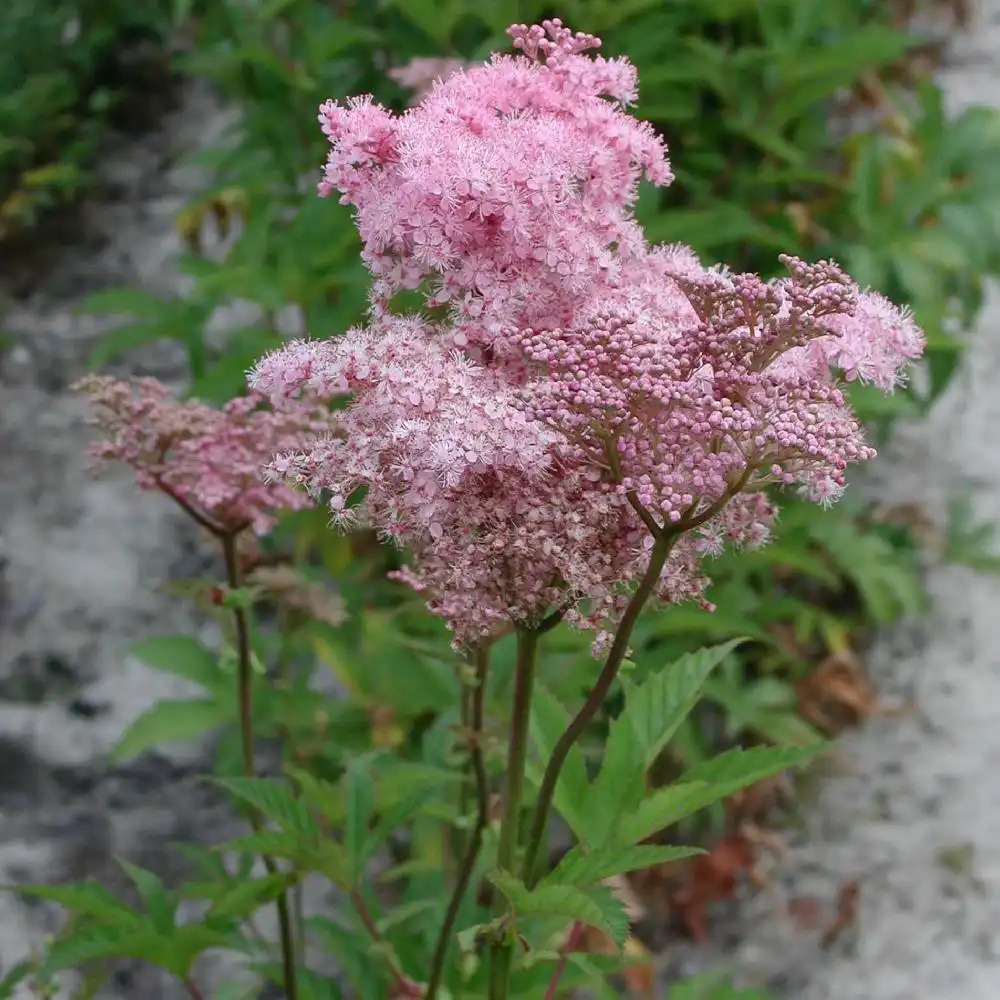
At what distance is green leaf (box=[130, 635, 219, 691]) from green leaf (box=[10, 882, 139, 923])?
44cm

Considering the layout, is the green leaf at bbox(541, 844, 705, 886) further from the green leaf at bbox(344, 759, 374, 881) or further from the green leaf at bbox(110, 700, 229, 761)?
the green leaf at bbox(110, 700, 229, 761)

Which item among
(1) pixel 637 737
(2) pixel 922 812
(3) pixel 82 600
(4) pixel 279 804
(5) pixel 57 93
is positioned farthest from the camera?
(5) pixel 57 93

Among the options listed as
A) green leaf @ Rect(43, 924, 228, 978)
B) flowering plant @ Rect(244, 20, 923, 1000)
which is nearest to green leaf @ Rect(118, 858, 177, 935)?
green leaf @ Rect(43, 924, 228, 978)

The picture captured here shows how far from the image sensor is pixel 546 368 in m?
1.06

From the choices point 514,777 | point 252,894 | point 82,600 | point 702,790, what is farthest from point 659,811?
point 82,600

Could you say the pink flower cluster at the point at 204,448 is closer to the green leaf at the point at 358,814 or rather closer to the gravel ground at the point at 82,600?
the green leaf at the point at 358,814

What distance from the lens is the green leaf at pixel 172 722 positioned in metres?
2.22

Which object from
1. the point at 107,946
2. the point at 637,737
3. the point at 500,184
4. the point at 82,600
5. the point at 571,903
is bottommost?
the point at 107,946

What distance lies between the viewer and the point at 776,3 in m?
2.89

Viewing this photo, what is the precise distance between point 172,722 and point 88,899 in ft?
1.99

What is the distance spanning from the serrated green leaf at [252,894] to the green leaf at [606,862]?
470mm

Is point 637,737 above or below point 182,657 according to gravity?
below

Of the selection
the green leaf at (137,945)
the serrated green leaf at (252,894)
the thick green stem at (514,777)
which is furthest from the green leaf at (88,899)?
the thick green stem at (514,777)

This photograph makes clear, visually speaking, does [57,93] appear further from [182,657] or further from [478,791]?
[478,791]
